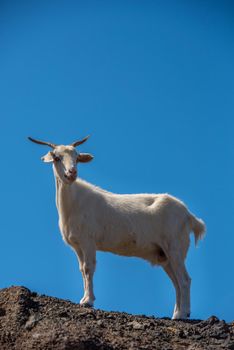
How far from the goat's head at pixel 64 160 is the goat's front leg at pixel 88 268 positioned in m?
1.38

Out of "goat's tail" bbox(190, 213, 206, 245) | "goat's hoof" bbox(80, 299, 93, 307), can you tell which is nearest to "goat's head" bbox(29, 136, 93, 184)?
"goat's hoof" bbox(80, 299, 93, 307)

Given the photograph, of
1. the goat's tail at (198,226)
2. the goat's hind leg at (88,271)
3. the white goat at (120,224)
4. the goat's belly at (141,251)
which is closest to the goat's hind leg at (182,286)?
the white goat at (120,224)

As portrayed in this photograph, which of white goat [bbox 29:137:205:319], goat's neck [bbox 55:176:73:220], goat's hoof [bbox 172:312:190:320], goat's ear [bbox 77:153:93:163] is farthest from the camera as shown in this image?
goat's ear [bbox 77:153:93:163]

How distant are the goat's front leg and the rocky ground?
3.59ft

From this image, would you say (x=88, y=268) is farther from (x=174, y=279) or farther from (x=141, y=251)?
(x=174, y=279)

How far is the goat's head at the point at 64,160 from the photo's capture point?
1612 cm

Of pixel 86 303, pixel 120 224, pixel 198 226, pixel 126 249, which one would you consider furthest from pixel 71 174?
pixel 198 226

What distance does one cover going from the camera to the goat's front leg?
15.3 metres

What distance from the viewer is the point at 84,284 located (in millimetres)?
15727

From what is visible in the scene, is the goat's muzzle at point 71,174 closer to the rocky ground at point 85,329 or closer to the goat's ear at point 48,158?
the goat's ear at point 48,158

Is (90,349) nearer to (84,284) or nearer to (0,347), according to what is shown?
(0,347)

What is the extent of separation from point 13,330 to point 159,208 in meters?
5.67

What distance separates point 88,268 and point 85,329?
357 centimetres

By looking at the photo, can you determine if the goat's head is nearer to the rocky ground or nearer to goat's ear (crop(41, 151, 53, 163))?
goat's ear (crop(41, 151, 53, 163))
